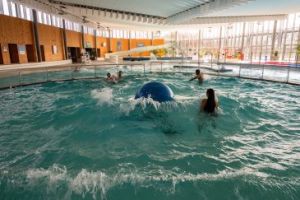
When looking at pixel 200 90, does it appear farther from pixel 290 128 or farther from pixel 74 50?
pixel 74 50

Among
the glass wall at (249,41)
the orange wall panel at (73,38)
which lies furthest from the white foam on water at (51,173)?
the orange wall panel at (73,38)

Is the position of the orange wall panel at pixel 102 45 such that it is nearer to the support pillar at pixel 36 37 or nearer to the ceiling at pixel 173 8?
the support pillar at pixel 36 37

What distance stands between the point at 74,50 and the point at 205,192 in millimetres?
27877

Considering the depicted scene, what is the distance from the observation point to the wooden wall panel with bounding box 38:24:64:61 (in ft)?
65.9

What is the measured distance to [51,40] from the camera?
21.5m

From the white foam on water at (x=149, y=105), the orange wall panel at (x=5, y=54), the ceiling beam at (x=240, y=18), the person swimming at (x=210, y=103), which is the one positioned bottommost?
the white foam on water at (x=149, y=105)

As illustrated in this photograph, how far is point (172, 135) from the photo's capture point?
174 inches

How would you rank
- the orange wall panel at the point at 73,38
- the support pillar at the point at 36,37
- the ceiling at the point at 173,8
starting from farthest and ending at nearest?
1. the orange wall panel at the point at 73,38
2. the support pillar at the point at 36,37
3. the ceiling at the point at 173,8

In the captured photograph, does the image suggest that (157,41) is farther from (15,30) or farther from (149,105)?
(149,105)

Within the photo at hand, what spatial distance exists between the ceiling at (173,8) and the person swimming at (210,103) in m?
6.35

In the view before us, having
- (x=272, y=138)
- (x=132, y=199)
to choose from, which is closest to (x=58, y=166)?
(x=132, y=199)

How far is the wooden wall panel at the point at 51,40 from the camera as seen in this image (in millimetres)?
20072

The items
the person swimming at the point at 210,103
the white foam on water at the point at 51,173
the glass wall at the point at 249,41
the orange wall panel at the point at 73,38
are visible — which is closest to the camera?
the white foam on water at the point at 51,173

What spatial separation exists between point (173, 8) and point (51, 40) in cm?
1377
